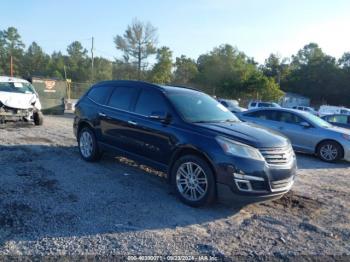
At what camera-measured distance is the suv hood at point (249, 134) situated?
507 cm

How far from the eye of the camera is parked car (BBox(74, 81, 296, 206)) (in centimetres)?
489

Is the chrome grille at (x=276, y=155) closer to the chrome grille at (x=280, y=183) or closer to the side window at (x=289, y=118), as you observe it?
the chrome grille at (x=280, y=183)

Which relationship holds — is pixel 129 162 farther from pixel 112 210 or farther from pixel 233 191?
pixel 233 191

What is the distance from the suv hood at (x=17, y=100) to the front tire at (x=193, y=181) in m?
8.63


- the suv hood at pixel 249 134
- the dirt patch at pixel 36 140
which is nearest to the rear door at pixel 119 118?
the suv hood at pixel 249 134

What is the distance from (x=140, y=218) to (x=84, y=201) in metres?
0.99

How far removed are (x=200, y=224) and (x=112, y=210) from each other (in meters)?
1.23

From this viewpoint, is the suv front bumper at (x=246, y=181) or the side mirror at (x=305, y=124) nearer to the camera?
the suv front bumper at (x=246, y=181)

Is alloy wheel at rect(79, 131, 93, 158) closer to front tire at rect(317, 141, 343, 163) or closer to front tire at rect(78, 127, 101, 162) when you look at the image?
front tire at rect(78, 127, 101, 162)

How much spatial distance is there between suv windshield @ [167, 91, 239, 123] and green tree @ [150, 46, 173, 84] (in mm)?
53922

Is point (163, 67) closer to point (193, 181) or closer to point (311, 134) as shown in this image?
point (311, 134)

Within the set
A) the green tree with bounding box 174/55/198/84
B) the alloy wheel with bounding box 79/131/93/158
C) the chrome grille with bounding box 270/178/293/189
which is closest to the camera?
the chrome grille with bounding box 270/178/293/189

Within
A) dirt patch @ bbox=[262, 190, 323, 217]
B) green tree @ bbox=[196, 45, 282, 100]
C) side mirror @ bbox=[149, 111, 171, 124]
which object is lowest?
dirt patch @ bbox=[262, 190, 323, 217]

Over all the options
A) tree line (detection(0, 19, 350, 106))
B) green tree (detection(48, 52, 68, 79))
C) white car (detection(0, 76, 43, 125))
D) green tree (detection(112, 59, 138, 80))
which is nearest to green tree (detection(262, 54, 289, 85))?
tree line (detection(0, 19, 350, 106))
